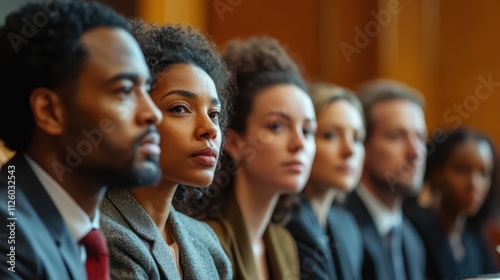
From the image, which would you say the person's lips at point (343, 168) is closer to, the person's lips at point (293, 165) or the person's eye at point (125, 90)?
the person's lips at point (293, 165)

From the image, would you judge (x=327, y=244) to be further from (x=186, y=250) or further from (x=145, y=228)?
(x=145, y=228)

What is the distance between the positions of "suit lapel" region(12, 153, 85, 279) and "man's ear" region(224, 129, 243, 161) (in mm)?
1105

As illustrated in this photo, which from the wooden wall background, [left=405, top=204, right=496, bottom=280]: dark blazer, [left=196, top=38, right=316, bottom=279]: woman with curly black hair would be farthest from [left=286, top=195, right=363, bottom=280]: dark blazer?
the wooden wall background

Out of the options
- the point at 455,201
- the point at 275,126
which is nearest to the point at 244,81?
the point at 275,126

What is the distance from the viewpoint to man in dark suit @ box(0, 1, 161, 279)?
1.27 meters

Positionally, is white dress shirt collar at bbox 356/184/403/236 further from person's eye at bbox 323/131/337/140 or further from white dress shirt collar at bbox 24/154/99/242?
white dress shirt collar at bbox 24/154/99/242

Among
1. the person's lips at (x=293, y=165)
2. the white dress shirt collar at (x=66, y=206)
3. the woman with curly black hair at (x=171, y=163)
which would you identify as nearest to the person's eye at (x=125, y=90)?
the white dress shirt collar at (x=66, y=206)

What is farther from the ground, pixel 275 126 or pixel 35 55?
pixel 275 126

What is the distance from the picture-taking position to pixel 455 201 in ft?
11.1

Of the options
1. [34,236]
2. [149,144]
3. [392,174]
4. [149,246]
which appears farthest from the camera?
[392,174]

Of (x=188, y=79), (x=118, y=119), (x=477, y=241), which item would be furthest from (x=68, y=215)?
(x=477, y=241)

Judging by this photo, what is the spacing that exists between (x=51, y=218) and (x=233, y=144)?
3.76 feet

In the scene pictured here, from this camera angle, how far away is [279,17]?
4316 millimetres

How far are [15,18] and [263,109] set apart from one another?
3.63 ft
